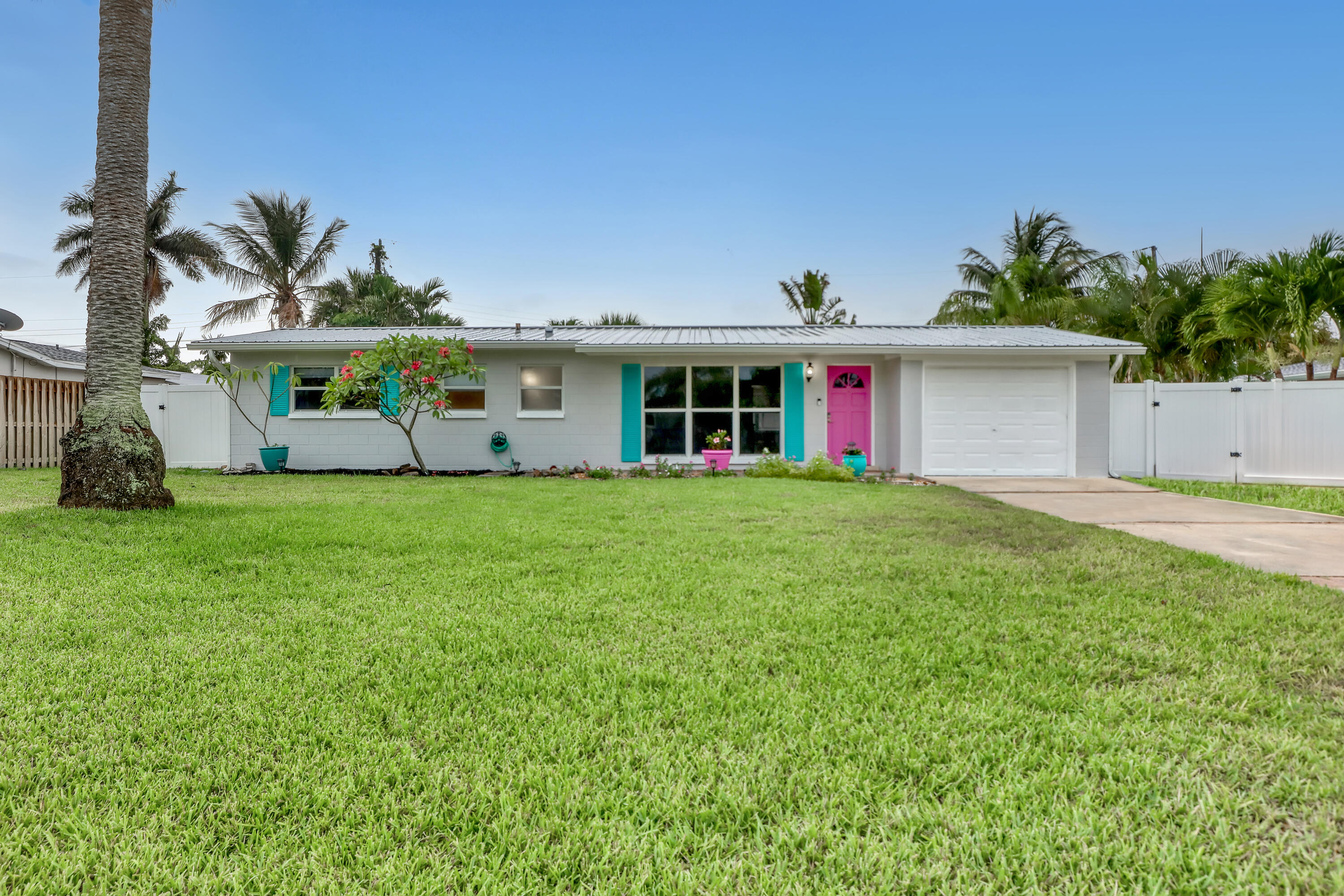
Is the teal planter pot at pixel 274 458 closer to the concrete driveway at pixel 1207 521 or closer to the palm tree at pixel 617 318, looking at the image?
the concrete driveway at pixel 1207 521

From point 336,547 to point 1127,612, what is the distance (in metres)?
5.04

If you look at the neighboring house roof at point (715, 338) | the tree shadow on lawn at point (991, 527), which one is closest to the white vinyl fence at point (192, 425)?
the neighboring house roof at point (715, 338)

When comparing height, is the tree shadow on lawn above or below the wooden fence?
below

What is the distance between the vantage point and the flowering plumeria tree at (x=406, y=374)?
10.3 metres

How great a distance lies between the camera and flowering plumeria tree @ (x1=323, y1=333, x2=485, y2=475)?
10.3m

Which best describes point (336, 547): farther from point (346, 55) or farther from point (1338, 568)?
point (346, 55)

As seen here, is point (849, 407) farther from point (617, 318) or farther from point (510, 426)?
point (617, 318)

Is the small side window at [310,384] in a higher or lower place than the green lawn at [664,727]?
higher

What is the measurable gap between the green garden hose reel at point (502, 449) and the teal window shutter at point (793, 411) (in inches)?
208

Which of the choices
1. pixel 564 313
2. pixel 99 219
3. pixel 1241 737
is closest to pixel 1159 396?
pixel 1241 737

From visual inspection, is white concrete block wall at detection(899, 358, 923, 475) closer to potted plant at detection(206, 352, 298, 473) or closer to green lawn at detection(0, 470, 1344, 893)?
green lawn at detection(0, 470, 1344, 893)

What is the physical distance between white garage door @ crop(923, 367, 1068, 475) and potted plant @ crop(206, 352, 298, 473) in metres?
12.2

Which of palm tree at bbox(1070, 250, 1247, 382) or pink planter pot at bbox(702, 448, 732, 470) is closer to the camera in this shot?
pink planter pot at bbox(702, 448, 732, 470)

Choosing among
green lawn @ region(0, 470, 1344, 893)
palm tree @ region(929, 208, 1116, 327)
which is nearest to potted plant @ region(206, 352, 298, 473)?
green lawn @ region(0, 470, 1344, 893)
